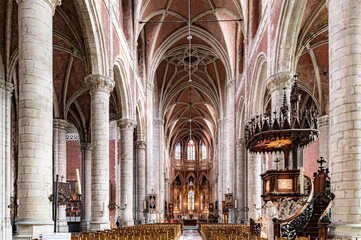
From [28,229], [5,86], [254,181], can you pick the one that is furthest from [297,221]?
[5,86]

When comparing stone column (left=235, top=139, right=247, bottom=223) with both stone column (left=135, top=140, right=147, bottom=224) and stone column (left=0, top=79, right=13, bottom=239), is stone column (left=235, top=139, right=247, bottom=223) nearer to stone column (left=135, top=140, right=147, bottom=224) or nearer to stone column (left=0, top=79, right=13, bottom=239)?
stone column (left=135, top=140, right=147, bottom=224)

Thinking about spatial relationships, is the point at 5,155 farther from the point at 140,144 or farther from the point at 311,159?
the point at 311,159

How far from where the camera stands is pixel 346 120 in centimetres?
745

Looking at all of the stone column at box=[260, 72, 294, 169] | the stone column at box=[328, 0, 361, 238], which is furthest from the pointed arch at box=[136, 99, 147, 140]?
the stone column at box=[328, 0, 361, 238]

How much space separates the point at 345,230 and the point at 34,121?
6489mm

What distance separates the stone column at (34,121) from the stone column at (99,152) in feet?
19.0

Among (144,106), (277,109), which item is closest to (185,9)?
(144,106)

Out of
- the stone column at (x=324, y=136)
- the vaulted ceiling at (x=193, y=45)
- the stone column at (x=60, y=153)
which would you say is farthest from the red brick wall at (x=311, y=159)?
the stone column at (x=60, y=153)

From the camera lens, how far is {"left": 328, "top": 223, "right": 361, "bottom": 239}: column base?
703cm

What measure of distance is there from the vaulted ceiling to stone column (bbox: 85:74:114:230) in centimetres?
961

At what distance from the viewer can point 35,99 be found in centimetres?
799

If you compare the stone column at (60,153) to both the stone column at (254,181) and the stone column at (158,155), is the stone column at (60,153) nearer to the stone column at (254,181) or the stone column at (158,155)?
the stone column at (254,181)

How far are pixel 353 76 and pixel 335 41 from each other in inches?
34.3

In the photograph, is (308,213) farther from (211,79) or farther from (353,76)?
(211,79)
